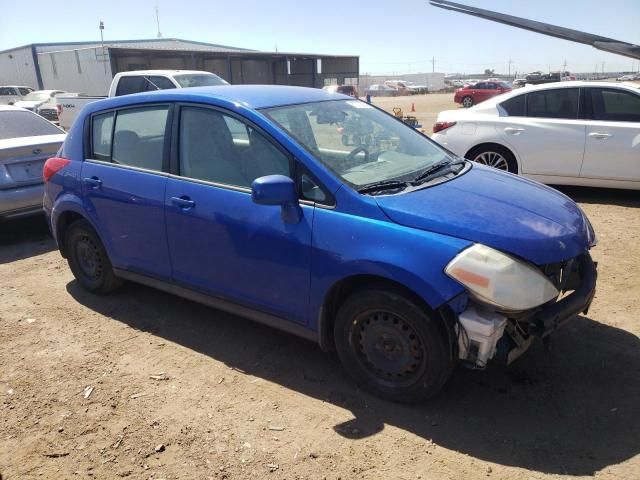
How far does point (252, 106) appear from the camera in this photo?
3.35m

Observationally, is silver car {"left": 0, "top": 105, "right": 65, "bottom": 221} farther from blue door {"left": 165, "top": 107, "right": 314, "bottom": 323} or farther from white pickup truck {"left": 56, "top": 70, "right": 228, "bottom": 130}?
white pickup truck {"left": 56, "top": 70, "right": 228, "bottom": 130}

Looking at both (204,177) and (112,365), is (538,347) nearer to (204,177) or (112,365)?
(204,177)

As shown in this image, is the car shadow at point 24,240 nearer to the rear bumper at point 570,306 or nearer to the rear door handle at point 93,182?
the rear door handle at point 93,182

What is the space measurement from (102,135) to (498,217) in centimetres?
319

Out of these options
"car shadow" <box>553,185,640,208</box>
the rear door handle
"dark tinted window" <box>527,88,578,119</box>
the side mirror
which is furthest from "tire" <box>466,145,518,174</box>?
the rear door handle

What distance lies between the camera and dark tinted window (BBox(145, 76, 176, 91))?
11273 mm

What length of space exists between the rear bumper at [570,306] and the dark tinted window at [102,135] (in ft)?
11.1

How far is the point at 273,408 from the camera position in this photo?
3.00 m

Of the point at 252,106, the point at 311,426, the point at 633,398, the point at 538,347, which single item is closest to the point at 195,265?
the point at 252,106

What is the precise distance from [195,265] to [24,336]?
5.25 feet

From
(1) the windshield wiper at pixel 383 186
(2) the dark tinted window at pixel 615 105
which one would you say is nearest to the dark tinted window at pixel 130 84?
(2) the dark tinted window at pixel 615 105

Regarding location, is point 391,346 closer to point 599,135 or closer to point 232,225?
point 232,225

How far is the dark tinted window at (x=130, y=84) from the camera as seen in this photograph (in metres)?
11.6

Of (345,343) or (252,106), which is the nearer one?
(345,343)
